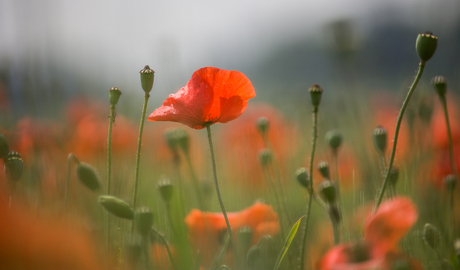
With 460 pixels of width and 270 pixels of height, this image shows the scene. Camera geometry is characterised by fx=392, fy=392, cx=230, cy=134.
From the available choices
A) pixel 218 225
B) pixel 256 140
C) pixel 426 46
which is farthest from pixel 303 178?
pixel 256 140

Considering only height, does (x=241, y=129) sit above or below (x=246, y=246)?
above

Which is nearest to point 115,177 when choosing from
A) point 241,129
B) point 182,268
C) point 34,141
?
point 34,141

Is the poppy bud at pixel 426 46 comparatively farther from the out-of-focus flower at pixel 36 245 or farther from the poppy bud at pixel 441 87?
the out-of-focus flower at pixel 36 245

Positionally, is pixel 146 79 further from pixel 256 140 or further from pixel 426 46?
pixel 256 140

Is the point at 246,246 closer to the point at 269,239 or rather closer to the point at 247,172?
the point at 269,239

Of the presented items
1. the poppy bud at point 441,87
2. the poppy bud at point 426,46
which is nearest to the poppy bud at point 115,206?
the poppy bud at point 426,46

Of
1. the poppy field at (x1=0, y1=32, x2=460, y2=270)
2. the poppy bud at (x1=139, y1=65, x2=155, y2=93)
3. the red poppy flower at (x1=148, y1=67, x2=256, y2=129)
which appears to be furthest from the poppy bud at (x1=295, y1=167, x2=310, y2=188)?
the poppy bud at (x1=139, y1=65, x2=155, y2=93)
